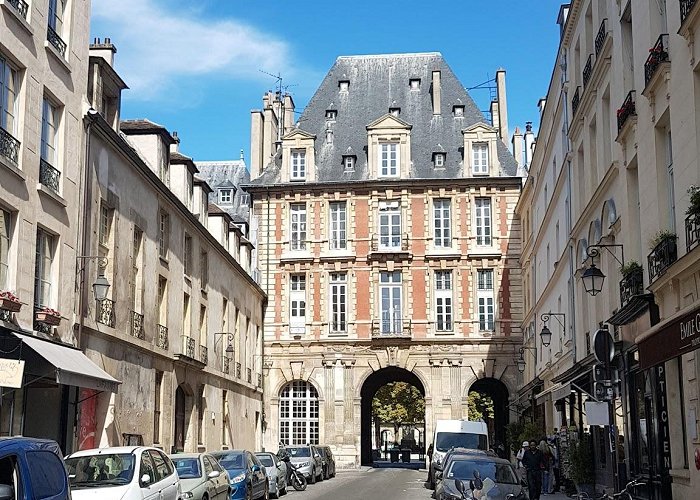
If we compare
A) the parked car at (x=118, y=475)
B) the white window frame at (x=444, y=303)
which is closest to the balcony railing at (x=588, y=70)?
the parked car at (x=118, y=475)

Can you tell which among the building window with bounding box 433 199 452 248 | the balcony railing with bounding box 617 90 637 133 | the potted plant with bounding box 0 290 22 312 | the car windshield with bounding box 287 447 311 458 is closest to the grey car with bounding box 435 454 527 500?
the balcony railing with bounding box 617 90 637 133

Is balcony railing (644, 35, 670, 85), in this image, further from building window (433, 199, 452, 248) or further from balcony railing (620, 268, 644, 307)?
building window (433, 199, 452, 248)

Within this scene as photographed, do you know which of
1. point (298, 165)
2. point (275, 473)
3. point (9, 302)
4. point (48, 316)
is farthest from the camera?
point (298, 165)

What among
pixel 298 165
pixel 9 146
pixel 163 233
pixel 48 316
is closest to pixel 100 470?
pixel 48 316

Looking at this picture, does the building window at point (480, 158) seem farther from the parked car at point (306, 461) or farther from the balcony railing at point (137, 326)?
the balcony railing at point (137, 326)

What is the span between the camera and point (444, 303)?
1757 inches

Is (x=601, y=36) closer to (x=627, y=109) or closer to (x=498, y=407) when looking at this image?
(x=627, y=109)

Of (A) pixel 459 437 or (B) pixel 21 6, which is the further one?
(A) pixel 459 437

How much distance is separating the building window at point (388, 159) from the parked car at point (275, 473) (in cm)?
2050

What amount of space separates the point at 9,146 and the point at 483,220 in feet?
103

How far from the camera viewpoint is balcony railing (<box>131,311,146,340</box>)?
77.5 feet

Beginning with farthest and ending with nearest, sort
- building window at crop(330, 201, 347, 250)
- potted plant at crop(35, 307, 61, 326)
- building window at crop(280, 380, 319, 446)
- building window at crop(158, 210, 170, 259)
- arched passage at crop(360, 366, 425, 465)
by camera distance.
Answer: arched passage at crop(360, 366, 425, 465), building window at crop(330, 201, 347, 250), building window at crop(280, 380, 319, 446), building window at crop(158, 210, 170, 259), potted plant at crop(35, 307, 61, 326)

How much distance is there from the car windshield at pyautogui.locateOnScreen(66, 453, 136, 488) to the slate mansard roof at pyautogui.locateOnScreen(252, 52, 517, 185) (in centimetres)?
3389

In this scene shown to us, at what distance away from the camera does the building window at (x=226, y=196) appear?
53.8 m
